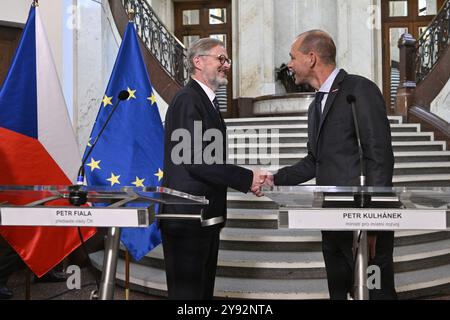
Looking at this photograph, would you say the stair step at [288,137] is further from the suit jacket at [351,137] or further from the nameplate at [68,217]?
the nameplate at [68,217]

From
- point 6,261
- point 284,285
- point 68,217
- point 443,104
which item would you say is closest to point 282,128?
point 443,104

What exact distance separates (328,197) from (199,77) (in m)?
0.95

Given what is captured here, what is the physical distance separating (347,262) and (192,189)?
819 millimetres

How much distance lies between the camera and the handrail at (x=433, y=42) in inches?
295

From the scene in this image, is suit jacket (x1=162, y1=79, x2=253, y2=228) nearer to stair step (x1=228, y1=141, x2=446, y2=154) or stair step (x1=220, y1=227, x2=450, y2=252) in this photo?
stair step (x1=220, y1=227, x2=450, y2=252)

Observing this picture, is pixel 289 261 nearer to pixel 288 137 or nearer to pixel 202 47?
pixel 202 47

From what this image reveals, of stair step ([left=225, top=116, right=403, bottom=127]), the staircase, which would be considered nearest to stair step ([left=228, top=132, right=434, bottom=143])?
stair step ([left=225, top=116, right=403, bottom=127])

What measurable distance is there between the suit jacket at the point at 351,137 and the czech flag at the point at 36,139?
1.85 meters

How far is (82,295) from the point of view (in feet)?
12.9

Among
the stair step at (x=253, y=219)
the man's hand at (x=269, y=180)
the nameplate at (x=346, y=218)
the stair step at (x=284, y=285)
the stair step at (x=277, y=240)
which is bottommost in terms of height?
the stair step at (x=284, y=285)

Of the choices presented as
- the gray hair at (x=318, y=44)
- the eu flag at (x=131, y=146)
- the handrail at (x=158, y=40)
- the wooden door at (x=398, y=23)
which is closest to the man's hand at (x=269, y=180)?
the gray hair at (x=318, y=44)
